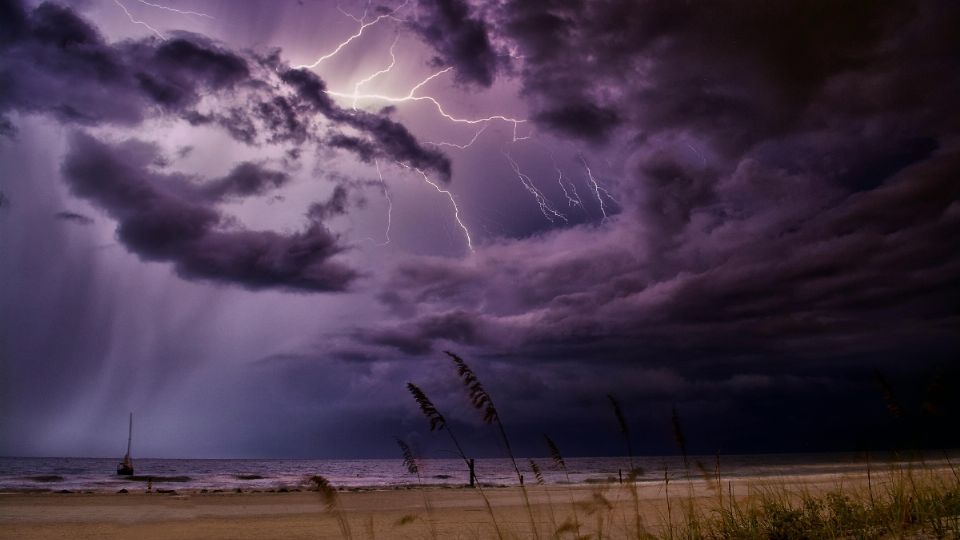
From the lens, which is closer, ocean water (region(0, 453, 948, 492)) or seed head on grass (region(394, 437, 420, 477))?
seed head on grass (region(394, 437, 420, 477))

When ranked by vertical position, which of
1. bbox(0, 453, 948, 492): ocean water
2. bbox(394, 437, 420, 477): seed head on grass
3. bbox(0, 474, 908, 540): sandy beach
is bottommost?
bbox(0, 453, 948, 492): ocean water

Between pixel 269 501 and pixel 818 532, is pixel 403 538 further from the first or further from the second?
pixel 269 501

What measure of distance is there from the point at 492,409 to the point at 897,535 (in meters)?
3.66

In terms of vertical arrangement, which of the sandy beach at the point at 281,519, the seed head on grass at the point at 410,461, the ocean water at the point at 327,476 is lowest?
the ocean water at the point at 327,476

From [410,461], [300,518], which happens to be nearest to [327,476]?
[300,518]

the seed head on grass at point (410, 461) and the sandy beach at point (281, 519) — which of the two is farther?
the sandy beach at point (281, 519)

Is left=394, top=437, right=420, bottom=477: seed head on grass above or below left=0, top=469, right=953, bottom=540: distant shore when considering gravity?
above

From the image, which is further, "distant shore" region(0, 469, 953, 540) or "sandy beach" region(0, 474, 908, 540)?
"sandy beach" region(0, 474, 908, 540)

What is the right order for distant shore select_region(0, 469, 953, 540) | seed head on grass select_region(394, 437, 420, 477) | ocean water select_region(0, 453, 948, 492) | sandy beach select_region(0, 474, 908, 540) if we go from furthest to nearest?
ocean water select_region(0, 453, 948, 492) < sandy beach select_region(0, 474, 908, 540) < distant shore select_region(0, 469, 953, 540) < seed head on grass select_region(394, 437, 420, 477)

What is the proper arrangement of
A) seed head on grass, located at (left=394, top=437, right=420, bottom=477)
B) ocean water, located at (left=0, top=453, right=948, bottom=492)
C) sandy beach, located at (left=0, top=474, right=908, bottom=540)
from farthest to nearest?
ocean water, located at (left=0, top=453, right=948, bottom=492) → sandy beach, located at (left=0, top=474, right=908, bottom=540) → seed head on grass, located at (left=394, top=437, right=420, bottom=477)

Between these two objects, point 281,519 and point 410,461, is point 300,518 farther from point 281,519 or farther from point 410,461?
point 410,461

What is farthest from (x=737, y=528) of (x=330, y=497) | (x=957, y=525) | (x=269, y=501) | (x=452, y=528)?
(x=269, y=501)

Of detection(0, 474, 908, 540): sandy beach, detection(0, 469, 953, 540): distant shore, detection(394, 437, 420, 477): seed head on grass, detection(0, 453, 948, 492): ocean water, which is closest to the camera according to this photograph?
detection(394, 437, 420, 477): seed head on grass

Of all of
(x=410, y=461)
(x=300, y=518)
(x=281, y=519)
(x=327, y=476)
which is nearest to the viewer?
(x=410, y=461)
